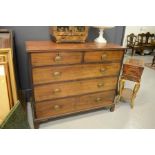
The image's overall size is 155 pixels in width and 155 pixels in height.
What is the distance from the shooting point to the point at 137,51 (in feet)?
19.5

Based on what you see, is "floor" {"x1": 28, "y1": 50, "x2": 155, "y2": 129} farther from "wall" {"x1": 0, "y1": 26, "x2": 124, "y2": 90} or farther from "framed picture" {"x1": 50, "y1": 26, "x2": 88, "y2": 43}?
"framed picture" {"x1": 50, "y1": 26, "x2": 88, "y2": 43}

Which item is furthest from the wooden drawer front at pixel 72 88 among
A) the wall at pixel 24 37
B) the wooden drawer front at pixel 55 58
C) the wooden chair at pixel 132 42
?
the wooden chair at pixel 132 42

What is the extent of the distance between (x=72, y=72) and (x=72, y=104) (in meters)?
0.43

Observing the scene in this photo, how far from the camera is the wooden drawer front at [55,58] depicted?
1.51 m

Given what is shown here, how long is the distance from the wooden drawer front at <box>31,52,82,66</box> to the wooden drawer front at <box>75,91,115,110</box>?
533mm

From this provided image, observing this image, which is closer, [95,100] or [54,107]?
[54,107]

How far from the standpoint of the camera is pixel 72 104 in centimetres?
193

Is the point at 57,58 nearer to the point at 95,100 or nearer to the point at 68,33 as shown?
the point at 68,33

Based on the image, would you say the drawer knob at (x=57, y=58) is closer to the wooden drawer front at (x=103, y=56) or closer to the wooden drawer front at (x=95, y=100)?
the wooden drawer front at (x=103, y=56)

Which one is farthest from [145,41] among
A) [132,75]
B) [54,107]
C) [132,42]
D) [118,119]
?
[54,107]

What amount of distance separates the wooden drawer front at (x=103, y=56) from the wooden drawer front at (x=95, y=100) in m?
0.47

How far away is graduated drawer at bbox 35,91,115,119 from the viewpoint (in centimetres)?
179
